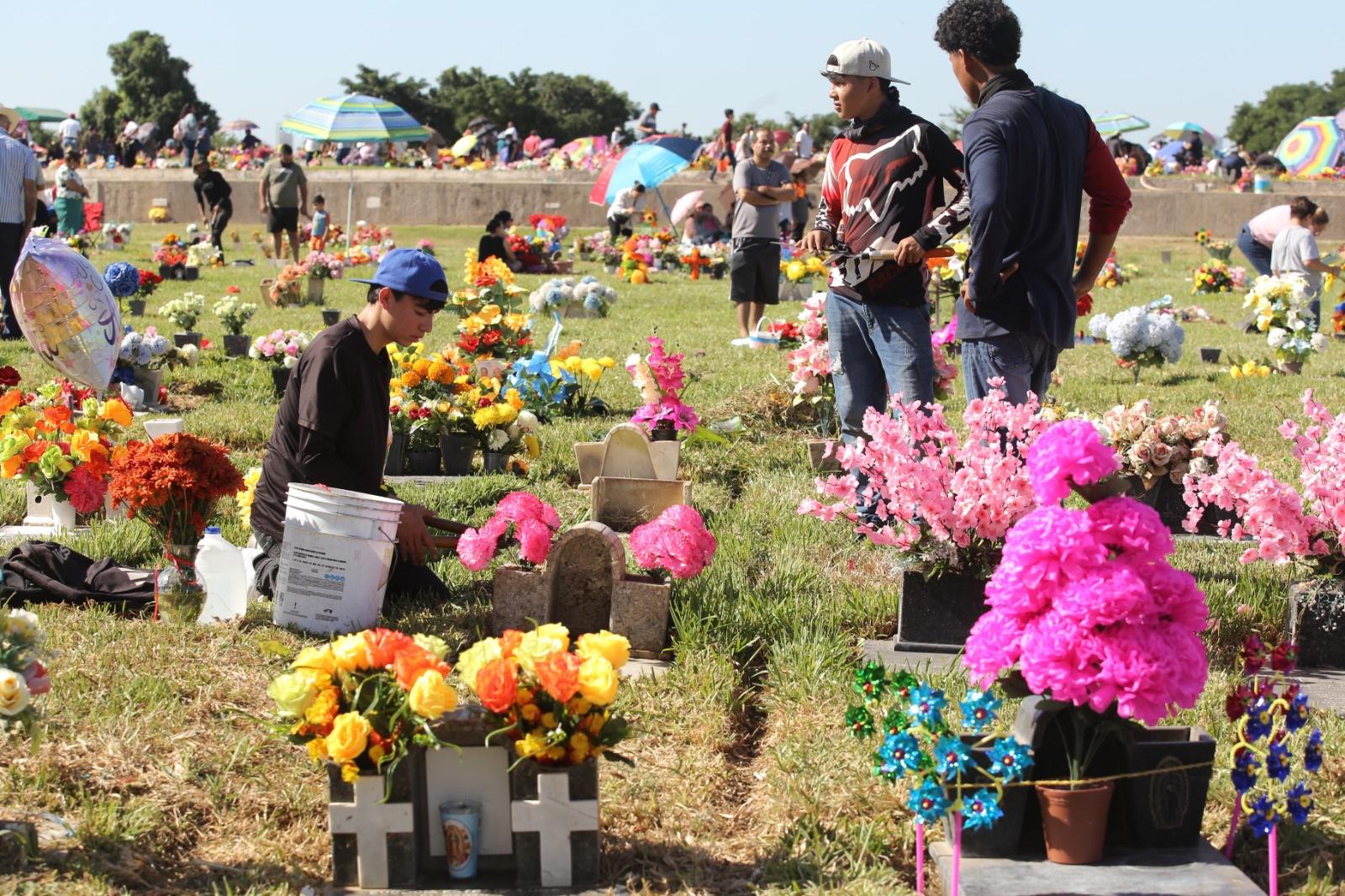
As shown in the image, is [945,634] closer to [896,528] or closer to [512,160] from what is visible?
[896,528]

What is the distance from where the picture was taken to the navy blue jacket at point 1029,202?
459 centimetres

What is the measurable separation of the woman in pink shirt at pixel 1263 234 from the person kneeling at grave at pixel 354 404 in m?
10.9

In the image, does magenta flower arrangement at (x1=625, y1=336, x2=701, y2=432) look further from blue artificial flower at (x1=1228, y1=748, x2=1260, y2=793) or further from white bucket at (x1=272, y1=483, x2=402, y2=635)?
blue artificial flower at (x1=1228, y1=748, x2=1260, y2=793)

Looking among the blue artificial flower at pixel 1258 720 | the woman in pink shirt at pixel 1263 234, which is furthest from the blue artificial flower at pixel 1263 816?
the woman in pink shirt at pixel 1263 234

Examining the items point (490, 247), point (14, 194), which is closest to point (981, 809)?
point (14, 194)

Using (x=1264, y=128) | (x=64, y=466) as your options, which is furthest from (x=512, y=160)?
(x=1264, y=128)

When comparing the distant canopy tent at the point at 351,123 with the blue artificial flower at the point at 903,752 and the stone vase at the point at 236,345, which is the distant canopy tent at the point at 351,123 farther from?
the blue artificial flower at the point at 903,752

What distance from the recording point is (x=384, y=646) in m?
3.08

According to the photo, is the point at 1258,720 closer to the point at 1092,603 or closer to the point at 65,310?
the point at 1092,603

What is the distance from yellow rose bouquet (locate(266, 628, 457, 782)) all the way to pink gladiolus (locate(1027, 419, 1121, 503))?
1.29 m

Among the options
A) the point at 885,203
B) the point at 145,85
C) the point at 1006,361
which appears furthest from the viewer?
the point at 145,85

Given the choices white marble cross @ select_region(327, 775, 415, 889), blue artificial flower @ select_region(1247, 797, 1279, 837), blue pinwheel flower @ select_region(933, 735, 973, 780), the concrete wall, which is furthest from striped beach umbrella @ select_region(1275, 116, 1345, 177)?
white marble cross @ select_region(327, 775, 415, 889)

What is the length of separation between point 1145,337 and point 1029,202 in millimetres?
5909

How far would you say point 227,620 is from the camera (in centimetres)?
484
